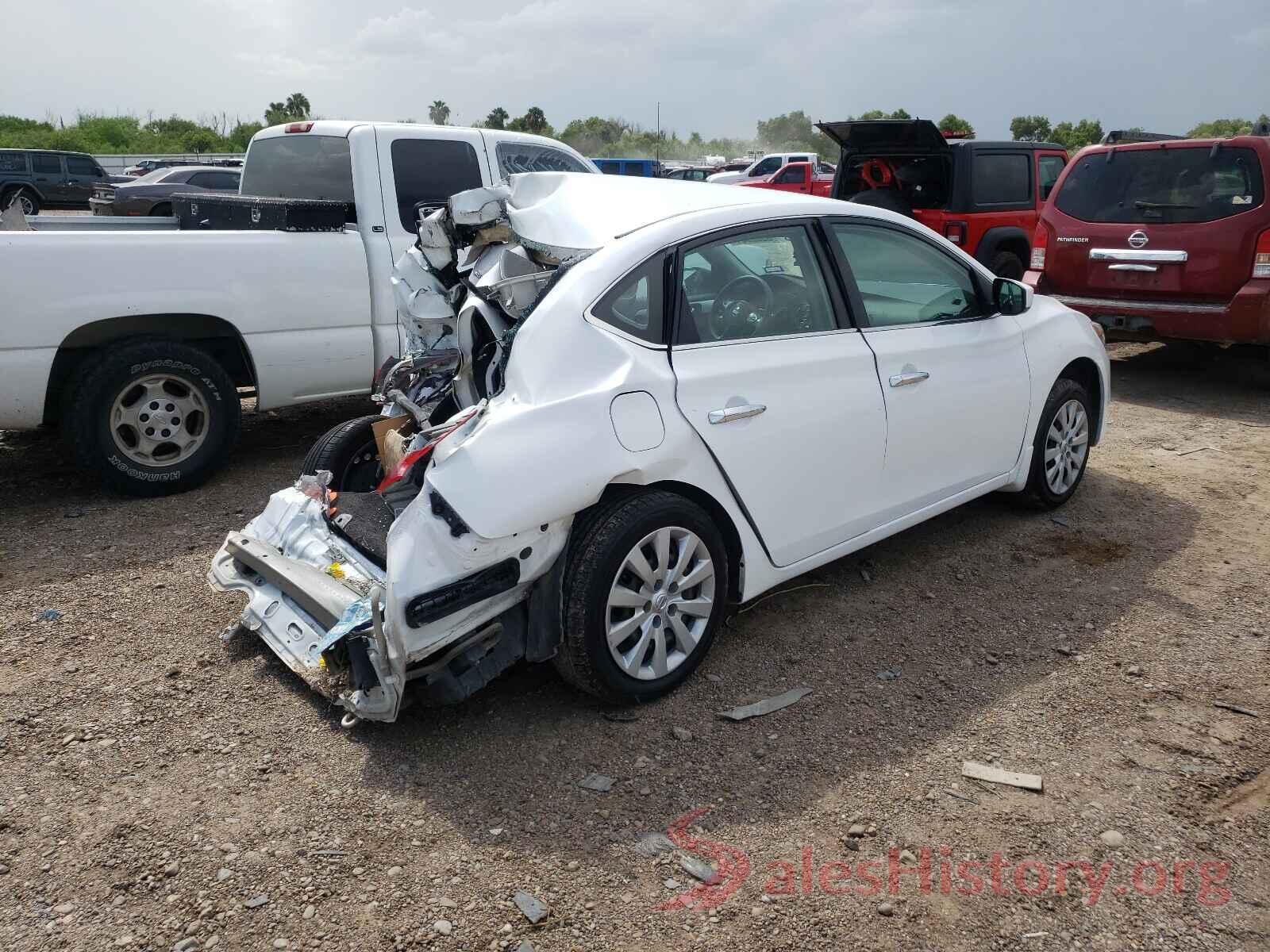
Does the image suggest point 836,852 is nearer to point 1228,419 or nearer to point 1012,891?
point 1012,891

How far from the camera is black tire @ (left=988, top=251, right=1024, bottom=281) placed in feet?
33.6

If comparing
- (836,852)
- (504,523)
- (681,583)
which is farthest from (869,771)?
(504,523)

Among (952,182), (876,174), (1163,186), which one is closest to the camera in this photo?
(1163,186)

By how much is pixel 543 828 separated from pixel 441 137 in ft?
16.1

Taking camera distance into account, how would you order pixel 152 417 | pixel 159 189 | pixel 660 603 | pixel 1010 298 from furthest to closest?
Result: 1. pixel 159 189
2. pixel 152 417
3. pixel 1010 298
4. pixel 660 603

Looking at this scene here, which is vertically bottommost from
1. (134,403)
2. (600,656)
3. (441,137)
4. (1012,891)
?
(1012,891)

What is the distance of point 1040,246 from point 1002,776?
6.60 m

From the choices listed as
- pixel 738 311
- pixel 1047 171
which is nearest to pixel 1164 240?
pixel 1047 171

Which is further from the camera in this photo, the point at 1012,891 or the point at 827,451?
the point at 827,451

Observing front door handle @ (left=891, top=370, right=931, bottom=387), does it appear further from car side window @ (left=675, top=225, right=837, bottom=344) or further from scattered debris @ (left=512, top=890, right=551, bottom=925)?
scattered debris @ (left=512, top=890, right=551, bottom=925)

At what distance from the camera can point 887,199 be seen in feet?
33.1

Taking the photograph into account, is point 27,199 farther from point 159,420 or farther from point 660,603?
point 660,603

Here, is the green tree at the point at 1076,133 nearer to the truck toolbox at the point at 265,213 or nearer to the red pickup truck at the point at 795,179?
the red pickup truck at the point at 795,179

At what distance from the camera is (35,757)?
3.21 m
